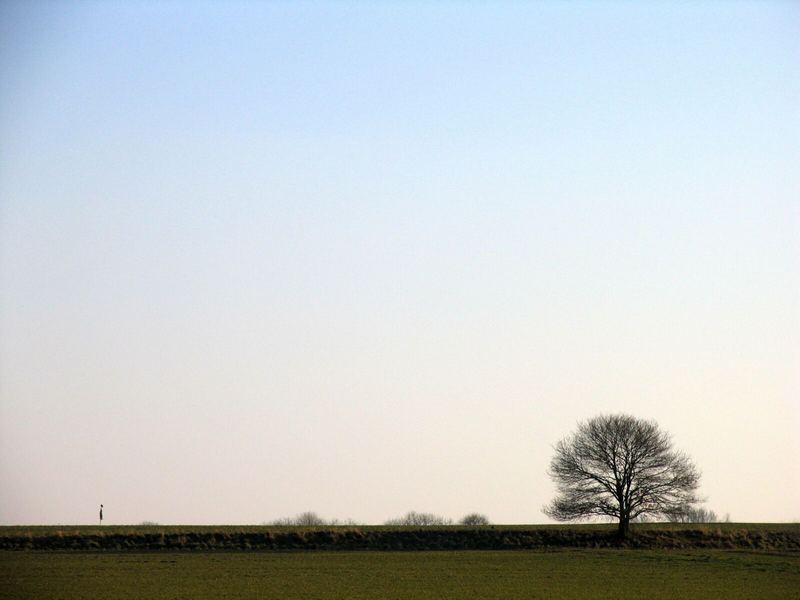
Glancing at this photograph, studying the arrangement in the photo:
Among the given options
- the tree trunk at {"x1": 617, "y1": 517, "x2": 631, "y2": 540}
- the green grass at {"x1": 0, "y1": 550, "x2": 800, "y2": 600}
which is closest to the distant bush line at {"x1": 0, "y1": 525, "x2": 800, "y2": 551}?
the tree trunk at {"x1": 617, "y1": 517, "x2": 631, "y2": 540}

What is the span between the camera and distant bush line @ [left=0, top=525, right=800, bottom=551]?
66.7 m

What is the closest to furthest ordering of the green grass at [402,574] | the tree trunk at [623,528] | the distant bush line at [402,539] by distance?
the green grass at [402,574], the distant bush line at [402,539], the tree trunk at [623,528]

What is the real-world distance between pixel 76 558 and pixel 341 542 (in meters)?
18.3

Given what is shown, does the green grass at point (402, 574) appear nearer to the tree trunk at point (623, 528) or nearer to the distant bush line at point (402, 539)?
the distant bush line at point (402, 539)

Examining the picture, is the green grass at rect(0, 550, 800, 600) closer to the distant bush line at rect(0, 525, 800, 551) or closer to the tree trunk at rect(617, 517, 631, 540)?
the distant bush line at rect(0, 525, 800, 551)

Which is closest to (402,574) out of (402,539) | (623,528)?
(402,539)

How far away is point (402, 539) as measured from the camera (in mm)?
70625

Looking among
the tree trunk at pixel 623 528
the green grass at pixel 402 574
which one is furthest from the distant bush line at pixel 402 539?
the green grass at pixel 402 574

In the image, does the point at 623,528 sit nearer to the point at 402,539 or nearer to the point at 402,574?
the point at 402,539

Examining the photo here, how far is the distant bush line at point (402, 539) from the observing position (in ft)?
219

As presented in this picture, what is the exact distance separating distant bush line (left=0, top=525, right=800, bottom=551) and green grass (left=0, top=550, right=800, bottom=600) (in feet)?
14.1

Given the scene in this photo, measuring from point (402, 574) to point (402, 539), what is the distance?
71.1 feet

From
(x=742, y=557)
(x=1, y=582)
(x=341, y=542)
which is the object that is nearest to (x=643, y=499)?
(x=742, y=557)

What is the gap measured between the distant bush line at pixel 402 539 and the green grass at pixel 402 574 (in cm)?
431
